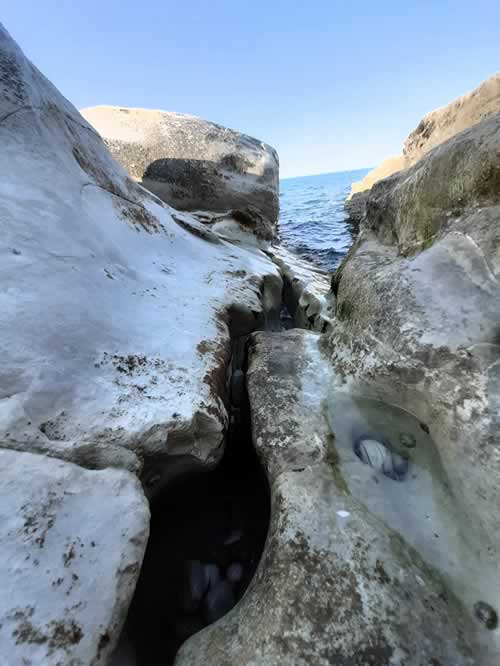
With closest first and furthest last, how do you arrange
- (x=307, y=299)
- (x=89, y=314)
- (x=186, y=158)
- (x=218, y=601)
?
(x=218, y=601) < (x=89, y=314) < (x=307, y=299) < (x=186, y=158)

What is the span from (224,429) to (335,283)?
2.30 meters

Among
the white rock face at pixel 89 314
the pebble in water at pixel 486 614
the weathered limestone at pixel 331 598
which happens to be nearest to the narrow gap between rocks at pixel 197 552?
the weathered limestone at pixel 331 598

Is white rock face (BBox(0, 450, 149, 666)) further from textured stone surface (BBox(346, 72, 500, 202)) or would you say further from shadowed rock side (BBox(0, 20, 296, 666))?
textured stone surface (BBox(346, 72, 500, 202))

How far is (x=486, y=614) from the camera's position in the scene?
1.29 meters

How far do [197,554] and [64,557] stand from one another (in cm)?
98

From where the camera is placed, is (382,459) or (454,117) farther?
(454,117)

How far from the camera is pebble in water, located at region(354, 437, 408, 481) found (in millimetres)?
1822

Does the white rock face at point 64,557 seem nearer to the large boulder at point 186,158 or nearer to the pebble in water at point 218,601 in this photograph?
the pebble in water at point 218,601

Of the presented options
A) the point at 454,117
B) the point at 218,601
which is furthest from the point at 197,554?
the point at 454,117

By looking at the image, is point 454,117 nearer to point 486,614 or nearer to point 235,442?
point 235,442

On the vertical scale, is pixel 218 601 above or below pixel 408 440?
below

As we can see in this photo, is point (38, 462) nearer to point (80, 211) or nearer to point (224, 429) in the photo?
point (224, 429)

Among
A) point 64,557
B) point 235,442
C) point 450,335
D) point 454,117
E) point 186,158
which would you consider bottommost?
point 235,442

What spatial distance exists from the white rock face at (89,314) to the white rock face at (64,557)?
141mm
